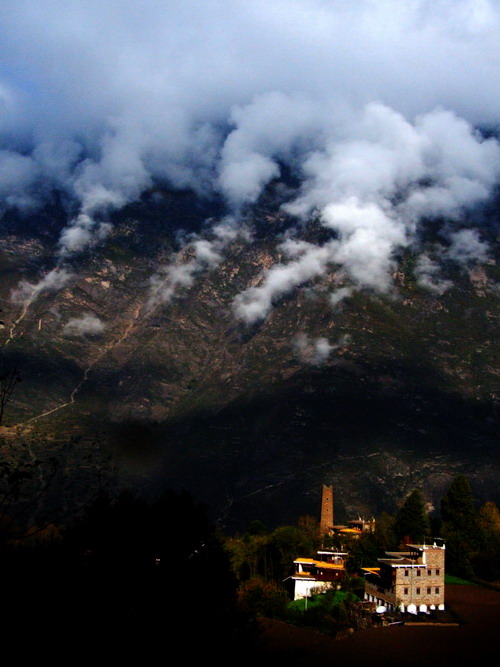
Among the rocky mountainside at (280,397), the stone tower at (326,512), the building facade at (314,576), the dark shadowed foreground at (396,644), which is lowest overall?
the dark shadowed foreground at (396,644)

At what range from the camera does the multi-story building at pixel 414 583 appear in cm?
5303

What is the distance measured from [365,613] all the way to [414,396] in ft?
325

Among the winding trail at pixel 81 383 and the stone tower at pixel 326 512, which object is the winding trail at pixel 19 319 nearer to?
the winding trail at pixel 81 383

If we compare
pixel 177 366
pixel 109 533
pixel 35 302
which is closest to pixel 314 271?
pixel 177 366

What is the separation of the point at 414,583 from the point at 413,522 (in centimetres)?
2012

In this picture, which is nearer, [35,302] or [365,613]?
[365,613]

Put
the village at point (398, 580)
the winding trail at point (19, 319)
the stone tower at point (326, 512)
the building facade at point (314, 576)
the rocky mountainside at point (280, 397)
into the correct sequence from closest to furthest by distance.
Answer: the village at point (398, 580) < the building facade at point (314, 576) < the stone tower at point (326, 512) < the rocky mountainside at point (280, 397) < the winding trail at point (19, 319)

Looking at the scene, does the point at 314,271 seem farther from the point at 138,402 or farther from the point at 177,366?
the point at 138,402

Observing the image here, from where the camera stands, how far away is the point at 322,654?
44.4 metres

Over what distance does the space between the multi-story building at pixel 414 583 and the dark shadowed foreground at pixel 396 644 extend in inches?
76.8

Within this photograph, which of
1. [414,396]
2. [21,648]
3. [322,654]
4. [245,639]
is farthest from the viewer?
[414,396]

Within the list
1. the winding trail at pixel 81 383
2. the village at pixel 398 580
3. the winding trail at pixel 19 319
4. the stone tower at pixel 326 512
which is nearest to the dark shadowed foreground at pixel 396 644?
the village at pixel 398 580

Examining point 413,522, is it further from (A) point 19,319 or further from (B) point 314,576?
(A) point 19,319

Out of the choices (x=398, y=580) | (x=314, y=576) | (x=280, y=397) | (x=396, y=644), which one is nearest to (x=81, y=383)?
(x=280, y=397)
